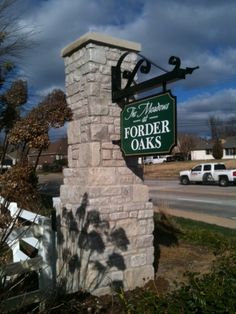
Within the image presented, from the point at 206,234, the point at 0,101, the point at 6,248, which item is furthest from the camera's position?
the point at 206,234

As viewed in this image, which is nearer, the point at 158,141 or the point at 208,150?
the point at 158,141

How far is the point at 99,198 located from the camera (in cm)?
578

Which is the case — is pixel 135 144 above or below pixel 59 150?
below

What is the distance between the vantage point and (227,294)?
4199 millimetres

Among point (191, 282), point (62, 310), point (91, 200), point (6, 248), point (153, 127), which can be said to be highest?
point (153, 127)

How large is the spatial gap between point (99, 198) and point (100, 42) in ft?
7.12

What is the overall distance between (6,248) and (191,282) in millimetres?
2072

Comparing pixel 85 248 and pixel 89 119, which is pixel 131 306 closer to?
pixel 85 248

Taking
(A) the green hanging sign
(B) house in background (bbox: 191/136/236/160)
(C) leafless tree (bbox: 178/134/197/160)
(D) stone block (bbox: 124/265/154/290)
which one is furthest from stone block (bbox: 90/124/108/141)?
(C) leafless tree (bbox: 178/134/197/160)

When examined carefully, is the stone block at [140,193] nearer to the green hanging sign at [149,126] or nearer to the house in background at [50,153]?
the green hanging sign at [149,126]

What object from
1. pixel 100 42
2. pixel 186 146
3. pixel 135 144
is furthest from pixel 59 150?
pixel 186 146

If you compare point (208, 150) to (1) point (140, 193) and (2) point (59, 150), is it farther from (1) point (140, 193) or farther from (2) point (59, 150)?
(1) point (140, 193)

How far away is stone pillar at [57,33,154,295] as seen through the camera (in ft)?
18.7

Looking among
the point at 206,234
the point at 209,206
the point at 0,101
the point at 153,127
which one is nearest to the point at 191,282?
the point at 153,127
